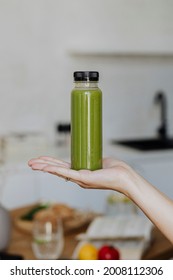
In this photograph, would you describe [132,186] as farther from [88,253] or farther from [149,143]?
[149,143]

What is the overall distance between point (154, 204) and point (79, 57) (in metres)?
2.72

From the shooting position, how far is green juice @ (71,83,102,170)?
110cm

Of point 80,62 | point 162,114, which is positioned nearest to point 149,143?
point 162,114

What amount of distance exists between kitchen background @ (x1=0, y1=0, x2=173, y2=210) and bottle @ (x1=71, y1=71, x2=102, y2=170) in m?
2.09

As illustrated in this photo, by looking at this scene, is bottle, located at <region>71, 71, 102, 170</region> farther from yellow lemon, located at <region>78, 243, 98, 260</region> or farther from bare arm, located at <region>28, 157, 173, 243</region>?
yellow lemon, located at <region>78, 243, 98, 260</region>

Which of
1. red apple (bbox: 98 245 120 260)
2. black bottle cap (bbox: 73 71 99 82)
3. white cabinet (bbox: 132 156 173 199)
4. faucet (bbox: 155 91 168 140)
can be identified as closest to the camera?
black bottle cap (bbox: 73 71 99 82)

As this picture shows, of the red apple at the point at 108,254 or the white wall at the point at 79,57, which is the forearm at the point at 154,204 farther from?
the white wall at the point at 79,57

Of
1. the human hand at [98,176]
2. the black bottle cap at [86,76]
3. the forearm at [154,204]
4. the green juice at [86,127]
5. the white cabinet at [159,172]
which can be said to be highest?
the black bottle cap at [86,76]

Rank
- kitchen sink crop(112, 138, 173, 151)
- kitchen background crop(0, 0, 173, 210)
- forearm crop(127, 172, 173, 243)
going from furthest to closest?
1. kitchen sink crop(112, 138, 173, 151)
2. kitchen background crop(0, 0, 173, 210)
3. forearm crop(127, 172, 173, 243)

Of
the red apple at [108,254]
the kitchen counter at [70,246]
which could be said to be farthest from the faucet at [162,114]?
the red apple at [108,254]

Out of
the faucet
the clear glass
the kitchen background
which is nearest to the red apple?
the clear glass

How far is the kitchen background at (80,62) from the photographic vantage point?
3.44 metres

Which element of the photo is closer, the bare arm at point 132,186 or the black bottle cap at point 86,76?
the bare arm at point 132,186

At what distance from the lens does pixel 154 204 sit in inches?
38.8
